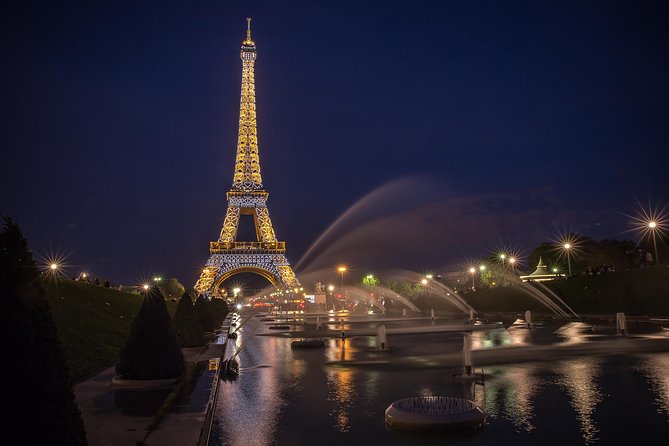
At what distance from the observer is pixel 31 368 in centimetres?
663

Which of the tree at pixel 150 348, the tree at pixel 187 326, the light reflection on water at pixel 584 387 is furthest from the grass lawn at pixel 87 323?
the light reflection on water at pixel 584 387

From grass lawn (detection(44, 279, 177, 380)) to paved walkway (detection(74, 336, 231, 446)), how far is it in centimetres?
431

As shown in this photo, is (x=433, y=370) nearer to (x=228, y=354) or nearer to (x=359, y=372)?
(x=359, y=372)

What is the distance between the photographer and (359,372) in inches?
789

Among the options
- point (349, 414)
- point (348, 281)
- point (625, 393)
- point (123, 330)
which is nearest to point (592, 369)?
point (625, 393)

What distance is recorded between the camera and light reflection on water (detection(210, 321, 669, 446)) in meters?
11.4

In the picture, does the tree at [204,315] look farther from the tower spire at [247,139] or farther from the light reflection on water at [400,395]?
the tower spire at [247,139]

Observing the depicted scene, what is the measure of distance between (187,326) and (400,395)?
706 inches

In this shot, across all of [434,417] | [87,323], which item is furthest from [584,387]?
[87,323]

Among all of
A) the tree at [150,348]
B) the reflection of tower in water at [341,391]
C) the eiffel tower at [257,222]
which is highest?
the eiffel tower at [257,222]

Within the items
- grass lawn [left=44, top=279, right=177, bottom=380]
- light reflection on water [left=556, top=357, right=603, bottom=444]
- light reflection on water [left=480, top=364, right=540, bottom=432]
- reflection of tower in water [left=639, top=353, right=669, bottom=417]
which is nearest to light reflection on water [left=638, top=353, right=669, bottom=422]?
reflection of tower in water [left=639, top=353, right=669, bottom=417]

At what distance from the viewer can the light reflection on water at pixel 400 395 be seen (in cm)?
1144

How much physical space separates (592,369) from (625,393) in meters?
4.44

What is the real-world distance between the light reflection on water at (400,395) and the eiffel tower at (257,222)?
8010 cm
